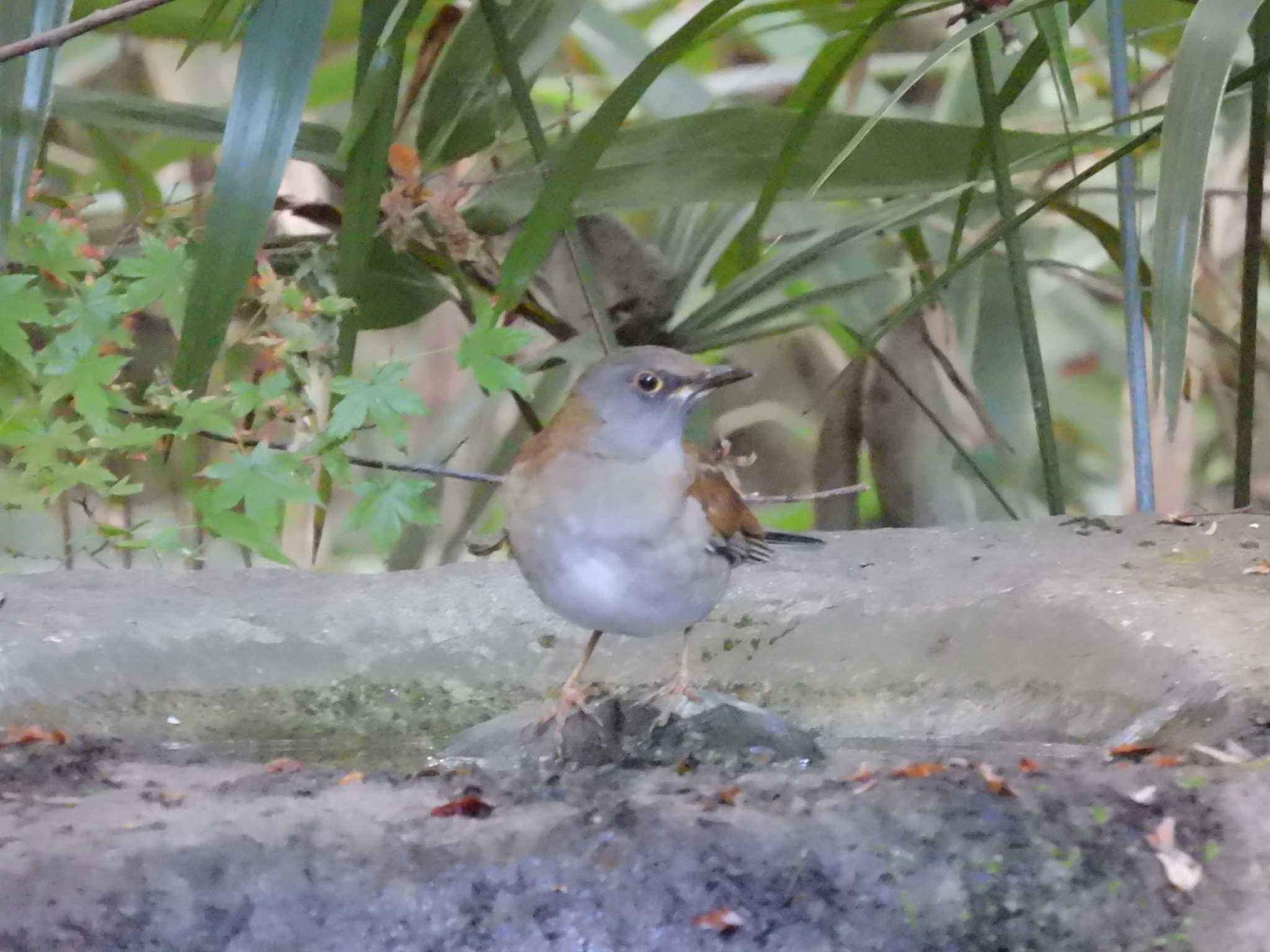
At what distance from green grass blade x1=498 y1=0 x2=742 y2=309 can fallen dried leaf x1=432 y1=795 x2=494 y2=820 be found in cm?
123

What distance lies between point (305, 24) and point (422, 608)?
3.28 feet

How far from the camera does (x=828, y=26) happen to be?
11.8ft

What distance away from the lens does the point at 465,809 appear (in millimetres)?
1132

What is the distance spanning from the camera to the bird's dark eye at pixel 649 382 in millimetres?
1909

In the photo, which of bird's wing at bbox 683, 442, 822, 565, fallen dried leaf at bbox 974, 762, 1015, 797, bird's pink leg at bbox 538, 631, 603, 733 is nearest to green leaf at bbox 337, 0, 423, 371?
bird's wing at bbox 683, 442, 822, 565

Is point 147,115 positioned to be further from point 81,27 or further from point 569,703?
point 569,703

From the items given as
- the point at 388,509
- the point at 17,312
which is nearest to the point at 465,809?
the point at 388,509

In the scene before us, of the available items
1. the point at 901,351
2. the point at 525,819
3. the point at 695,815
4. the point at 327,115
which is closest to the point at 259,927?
the point at 525,819

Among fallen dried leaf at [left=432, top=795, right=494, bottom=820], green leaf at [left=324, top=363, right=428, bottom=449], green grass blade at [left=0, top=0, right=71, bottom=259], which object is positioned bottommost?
fallen dried leaf at [left=432, top=795, right=494, bottom=820]

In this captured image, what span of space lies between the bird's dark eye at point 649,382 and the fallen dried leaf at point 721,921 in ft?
3.34

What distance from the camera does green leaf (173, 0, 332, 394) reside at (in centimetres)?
186

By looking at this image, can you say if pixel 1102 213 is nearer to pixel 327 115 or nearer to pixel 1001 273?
pixel 1001 273

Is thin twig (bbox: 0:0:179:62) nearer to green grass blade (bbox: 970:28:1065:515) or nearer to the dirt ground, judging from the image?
the dirt ground

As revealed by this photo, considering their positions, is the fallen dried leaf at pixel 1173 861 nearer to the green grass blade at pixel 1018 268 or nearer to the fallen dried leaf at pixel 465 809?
the fallen dried leaf at pixel 465 809
